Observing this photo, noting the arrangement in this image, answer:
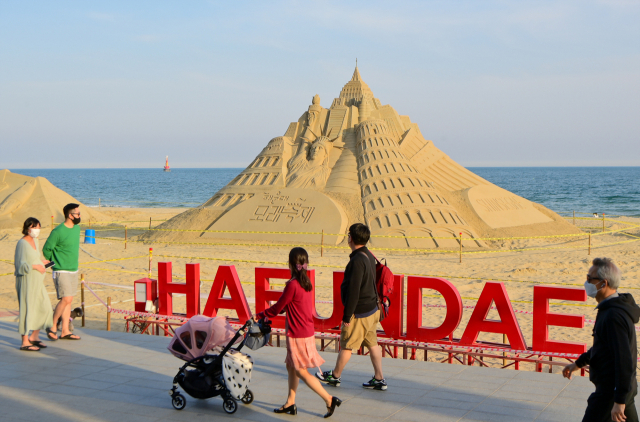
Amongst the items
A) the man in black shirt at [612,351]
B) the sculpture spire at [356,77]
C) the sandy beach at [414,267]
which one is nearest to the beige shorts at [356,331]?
the man in black shirt at [612,351]

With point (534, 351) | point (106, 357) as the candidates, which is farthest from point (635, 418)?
point (106, 357)

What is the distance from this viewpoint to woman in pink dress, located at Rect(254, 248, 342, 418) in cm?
516

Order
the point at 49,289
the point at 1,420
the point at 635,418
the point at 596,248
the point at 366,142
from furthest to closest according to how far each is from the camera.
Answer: the point at 366,142
the point at 596,248
the point at 49,289
the point at 1,420
the point at 635,418

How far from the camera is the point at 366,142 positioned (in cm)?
2283

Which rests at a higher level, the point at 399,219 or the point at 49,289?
the point at 399,219

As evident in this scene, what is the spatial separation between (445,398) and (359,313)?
1.23 metres

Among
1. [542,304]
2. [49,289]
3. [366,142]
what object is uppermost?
[366,142]

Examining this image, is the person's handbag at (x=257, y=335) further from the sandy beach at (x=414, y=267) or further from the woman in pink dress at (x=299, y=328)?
the sandy beach at (x=414, y=267)

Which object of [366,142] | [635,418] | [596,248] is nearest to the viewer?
[635,418]

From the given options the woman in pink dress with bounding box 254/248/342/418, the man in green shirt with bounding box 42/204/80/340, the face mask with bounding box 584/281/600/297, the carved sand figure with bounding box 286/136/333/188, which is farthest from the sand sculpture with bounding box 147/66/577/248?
the face mask with bounding box 584/281/600/297

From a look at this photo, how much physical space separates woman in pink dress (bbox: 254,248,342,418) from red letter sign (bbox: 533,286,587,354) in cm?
337

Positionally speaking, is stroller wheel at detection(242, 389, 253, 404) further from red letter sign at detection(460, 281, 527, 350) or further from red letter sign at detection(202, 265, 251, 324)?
red letter sign at detection(460, 281, 527, 350)

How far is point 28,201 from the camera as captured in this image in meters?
29.4

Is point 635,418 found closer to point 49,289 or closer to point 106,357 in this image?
point 106,357
